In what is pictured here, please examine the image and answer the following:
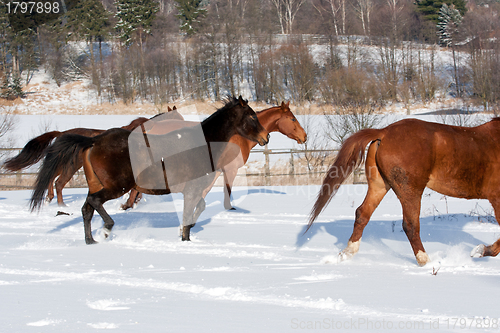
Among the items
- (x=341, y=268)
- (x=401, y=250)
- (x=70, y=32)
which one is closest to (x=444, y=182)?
(x=401, y=250)

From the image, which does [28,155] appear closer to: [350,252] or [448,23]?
[350,252]

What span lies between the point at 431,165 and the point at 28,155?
6378 millimetres

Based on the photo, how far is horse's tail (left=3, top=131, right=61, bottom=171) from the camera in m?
6.89

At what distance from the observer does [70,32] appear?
5056cm

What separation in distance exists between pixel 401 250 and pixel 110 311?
3334mm

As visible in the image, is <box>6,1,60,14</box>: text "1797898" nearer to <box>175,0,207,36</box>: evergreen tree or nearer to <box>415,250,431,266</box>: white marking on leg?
<box>175,0,207,36</box>: evergreen tree

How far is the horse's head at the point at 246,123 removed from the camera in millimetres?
6184

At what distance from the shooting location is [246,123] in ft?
20.5

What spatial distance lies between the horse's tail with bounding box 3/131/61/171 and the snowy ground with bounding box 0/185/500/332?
979 mm

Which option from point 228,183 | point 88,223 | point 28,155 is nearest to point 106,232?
point 88,223

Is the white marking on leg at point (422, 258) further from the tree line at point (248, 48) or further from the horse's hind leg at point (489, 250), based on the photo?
the tree line at point (248, 48)

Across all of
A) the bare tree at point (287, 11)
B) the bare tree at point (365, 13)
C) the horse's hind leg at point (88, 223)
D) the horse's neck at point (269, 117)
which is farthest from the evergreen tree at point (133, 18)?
the horse's hind leg at point (88, 223)

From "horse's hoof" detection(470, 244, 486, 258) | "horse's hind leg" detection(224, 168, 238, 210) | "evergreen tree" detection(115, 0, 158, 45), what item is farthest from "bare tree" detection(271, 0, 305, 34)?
"horse's hoof" detection(470, 244, 486, 258)

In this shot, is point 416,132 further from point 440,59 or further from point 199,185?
point 440,59
